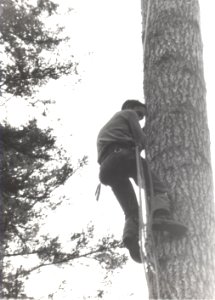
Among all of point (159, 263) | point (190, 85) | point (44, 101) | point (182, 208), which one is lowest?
point (159, 263)

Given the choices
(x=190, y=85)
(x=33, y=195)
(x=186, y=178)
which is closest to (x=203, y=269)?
(x=186, y=178)

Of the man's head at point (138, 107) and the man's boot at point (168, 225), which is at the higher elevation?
the man's head at point (138, 107)

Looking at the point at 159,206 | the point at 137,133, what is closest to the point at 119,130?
the point at 137,133

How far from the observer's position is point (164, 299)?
319 cm

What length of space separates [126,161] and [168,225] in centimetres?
69

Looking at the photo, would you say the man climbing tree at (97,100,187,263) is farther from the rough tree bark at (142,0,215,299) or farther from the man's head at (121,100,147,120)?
the rough tree bark at (142,0,215,299)

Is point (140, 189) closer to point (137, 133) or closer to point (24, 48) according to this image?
point (137, 133)

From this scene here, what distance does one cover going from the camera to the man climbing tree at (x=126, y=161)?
3.73 m

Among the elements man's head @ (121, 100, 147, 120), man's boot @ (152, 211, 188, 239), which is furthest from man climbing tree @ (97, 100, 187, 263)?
man's boot @ (152, 211, 188, 239)

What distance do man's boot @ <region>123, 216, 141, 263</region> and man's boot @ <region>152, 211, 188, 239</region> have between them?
0.25 m

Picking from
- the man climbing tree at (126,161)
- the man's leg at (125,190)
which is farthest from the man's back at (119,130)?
the man's leg at (125,190)

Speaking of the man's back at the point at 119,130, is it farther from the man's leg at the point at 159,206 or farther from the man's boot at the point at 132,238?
the man's boot at the point at 132,238

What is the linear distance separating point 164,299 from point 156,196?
693 millimetres

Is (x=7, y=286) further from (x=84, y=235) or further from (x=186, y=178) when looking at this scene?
(x=186, y=178)
